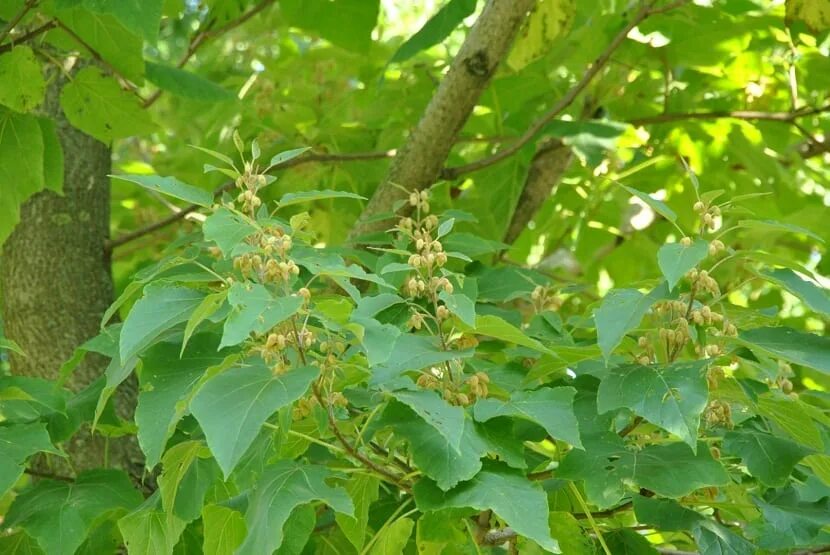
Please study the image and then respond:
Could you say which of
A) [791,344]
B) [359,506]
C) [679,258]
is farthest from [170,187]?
[791,344]

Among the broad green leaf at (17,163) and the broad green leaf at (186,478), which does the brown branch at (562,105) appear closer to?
the broad green leaf at (17,163)

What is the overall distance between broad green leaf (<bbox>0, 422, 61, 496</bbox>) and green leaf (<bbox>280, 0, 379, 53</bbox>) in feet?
4.43

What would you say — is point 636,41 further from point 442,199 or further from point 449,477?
point 449,477

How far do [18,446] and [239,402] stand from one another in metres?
0.50

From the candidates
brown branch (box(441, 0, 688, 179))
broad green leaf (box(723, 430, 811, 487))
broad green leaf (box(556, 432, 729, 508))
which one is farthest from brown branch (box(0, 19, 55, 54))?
broad green leaf (box(723, 430, 811, 487))

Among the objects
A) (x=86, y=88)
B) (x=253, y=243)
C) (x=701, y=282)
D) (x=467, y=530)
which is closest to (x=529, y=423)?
(x=467, y=530)

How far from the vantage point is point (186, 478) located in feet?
5.10

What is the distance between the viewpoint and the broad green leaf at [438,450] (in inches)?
50.2

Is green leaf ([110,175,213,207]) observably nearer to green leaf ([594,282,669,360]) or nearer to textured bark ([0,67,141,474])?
green leaf ([594,282,669,360])

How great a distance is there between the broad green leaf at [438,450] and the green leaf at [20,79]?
1.13 meters

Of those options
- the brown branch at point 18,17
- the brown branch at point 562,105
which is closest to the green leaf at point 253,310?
the brown branch at point 18,17

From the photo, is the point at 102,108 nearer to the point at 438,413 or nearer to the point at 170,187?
the point at 170,187

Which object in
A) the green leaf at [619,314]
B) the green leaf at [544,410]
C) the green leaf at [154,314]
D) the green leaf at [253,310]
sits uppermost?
the green leaf at [253,310]

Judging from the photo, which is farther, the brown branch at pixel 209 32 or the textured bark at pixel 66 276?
the brown branch at pixel 209 32
